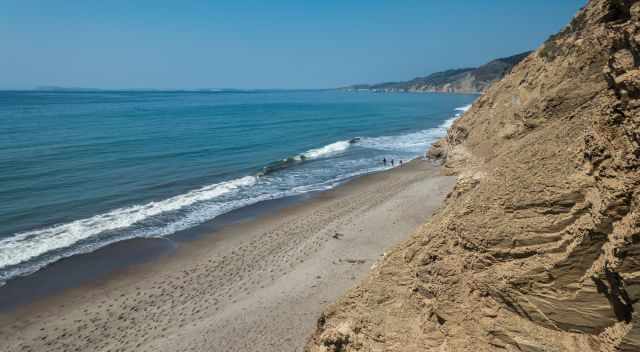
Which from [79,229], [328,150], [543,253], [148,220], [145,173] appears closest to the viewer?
[543,253]

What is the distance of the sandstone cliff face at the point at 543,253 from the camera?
12.2 ft

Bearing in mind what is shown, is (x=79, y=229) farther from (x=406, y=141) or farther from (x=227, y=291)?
(x=406, y=141)

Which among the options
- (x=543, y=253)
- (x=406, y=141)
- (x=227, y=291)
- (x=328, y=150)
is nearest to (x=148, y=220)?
(x=227, y=291)

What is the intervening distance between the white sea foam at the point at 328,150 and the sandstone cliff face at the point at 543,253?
1256 inches

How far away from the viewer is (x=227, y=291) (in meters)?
13.2

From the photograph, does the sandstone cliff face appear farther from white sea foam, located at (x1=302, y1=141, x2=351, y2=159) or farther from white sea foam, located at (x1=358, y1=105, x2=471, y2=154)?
white sea foam, located at (x1=358, y1=105, x2=471, y2=154)

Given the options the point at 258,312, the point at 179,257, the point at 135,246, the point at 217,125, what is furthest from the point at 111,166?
the point at 217,125

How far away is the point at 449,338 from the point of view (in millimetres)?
4953

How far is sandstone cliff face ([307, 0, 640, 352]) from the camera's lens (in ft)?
12.2

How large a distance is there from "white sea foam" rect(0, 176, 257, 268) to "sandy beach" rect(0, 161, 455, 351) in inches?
127

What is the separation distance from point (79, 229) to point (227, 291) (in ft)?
35.6

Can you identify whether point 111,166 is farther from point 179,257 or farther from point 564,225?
point 564,225

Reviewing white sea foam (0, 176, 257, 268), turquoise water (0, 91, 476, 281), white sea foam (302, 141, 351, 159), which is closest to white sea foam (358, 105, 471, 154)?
turquoise water (0, 91, 476, 281)

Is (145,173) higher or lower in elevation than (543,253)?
lower
